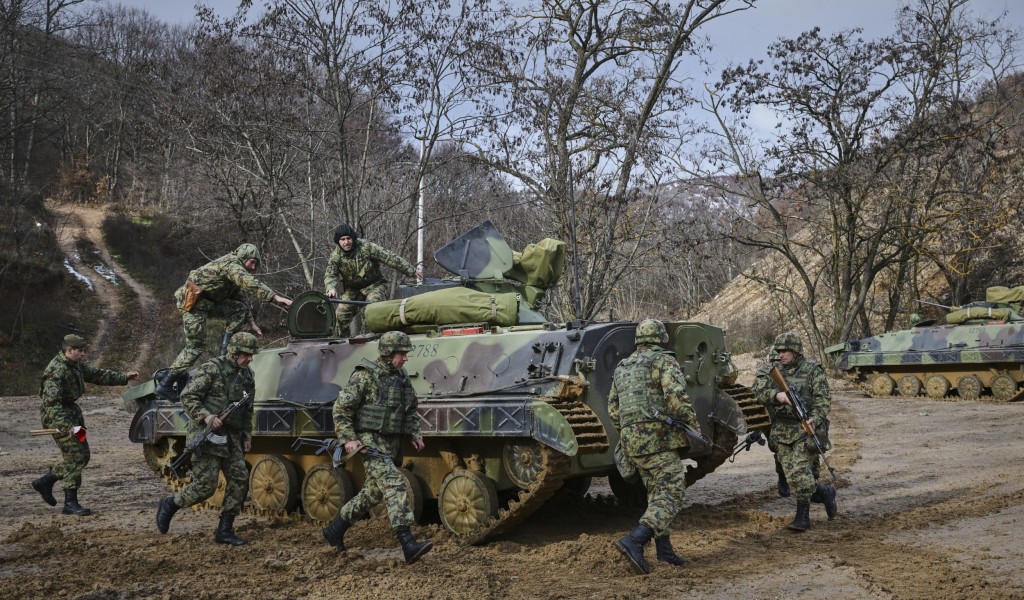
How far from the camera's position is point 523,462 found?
8266 millimetres

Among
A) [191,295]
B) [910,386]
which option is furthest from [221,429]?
[910,386]

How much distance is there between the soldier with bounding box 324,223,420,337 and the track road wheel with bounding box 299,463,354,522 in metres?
1.77

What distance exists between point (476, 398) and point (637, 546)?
7.43 ft

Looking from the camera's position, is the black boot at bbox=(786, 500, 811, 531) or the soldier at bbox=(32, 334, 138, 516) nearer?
the black boot at bbox=(786, 500, 811, 531)

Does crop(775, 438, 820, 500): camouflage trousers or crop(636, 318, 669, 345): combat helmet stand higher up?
crop(636, 318, 669, 345): combat helmet

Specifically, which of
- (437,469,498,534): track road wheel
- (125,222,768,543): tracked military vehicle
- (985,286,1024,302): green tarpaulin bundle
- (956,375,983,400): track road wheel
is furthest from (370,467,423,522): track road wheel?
(985,286,1024,302): green tarpaulin bundle

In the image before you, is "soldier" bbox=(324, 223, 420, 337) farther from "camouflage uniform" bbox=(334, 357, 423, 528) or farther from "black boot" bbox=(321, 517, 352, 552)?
"black boot" bbox=(321, 517, 352, 552)

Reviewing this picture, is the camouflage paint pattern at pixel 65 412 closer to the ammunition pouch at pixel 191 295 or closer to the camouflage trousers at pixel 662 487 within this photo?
the ammunition pouch at pixel 191 295

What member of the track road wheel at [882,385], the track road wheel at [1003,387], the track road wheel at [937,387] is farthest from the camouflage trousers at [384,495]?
the track road wheel at [882,385]

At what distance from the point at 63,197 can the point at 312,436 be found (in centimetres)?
3707

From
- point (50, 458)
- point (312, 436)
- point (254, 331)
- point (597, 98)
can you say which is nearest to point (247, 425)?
point (312, 436)

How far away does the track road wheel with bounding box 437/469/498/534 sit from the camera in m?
8.34

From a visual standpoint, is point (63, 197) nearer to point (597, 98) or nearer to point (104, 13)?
point (104, 13)

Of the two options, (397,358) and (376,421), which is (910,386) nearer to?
(397,358)
